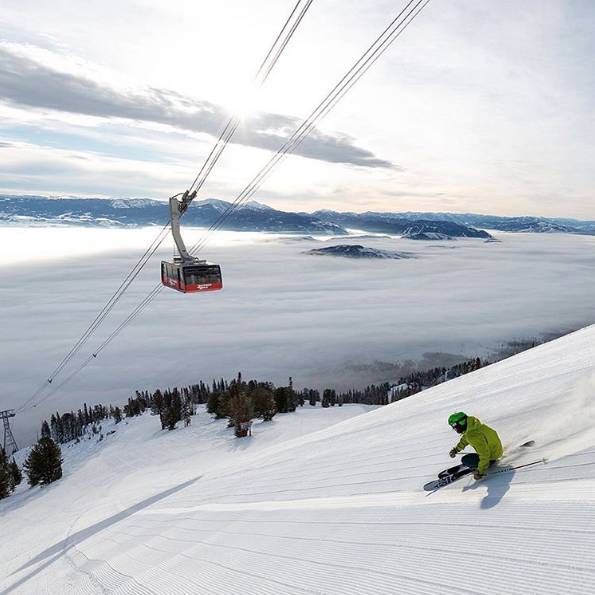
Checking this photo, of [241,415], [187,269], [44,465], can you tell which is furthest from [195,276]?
[44,465]

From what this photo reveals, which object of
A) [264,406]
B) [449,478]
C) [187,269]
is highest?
[187,269]

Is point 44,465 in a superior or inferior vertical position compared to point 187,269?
inferior

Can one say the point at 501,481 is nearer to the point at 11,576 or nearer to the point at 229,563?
the point at 229,563

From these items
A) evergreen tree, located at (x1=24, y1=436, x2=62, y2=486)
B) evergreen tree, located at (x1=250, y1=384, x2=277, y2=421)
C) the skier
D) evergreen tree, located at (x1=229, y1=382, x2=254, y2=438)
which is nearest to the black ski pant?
the skier

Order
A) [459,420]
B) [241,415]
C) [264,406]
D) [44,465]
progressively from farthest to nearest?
[264,406] < [44,465] < [241,415] < [459,420]

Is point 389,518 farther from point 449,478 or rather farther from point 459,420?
point 459,420

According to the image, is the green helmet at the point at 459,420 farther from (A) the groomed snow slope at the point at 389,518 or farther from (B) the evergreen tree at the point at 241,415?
(B) the evergreen tree at the point at 241,415

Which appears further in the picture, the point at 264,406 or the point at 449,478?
the point at 264,406
